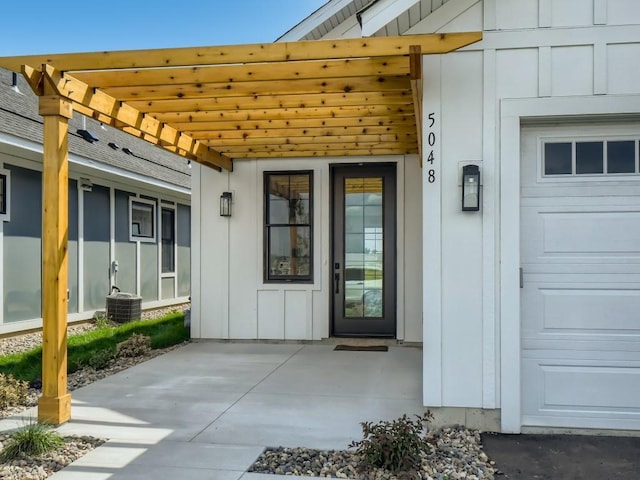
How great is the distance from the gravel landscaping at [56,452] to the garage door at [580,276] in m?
3.19

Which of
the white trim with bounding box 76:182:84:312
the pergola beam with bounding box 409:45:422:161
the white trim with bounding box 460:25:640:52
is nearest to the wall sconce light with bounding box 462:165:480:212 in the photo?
the pergola beam with bounding box 409:45:422:161

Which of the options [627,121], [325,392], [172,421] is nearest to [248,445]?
[172,421]

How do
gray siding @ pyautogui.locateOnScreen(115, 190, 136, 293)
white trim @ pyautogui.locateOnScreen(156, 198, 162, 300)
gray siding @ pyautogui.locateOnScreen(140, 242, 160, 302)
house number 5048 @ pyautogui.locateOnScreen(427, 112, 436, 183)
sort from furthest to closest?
white trim @ pyautogui.locateOnScreen(156, 198, 162, 300) → gray siding @ pyautogui.locateOnScreen(140, 242, 160, 302) → gray siding @ pyautogui.locateOnScreen(115, 190, 136, 293) → house number 5048 @ pyautogui.locateOnScreen(427, 112, 436, 183)

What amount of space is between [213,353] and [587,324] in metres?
4.56

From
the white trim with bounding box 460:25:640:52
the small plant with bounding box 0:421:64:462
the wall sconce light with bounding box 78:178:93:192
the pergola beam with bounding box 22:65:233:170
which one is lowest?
the small plant with bounding box 0:421:64:462

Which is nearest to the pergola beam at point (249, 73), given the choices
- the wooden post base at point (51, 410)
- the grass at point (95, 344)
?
the wooden post base at point (51, 410)

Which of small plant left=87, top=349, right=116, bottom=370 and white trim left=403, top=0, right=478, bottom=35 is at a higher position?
white trim left=403, top=0, right=478, bottom=35

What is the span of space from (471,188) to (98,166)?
23.3 ft

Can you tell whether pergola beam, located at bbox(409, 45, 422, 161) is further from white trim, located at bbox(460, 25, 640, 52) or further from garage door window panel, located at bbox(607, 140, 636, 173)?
garage door window panel, located at bbox(607, 140, 636, 173)

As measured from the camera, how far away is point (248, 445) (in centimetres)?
370

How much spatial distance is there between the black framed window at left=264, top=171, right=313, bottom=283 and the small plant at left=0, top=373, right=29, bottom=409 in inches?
142

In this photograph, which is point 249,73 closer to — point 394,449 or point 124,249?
point 394,449

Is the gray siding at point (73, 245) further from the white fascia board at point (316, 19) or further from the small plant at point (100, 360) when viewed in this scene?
the white fascia board at point (316, 19)

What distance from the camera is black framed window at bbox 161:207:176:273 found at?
12.5 meters
